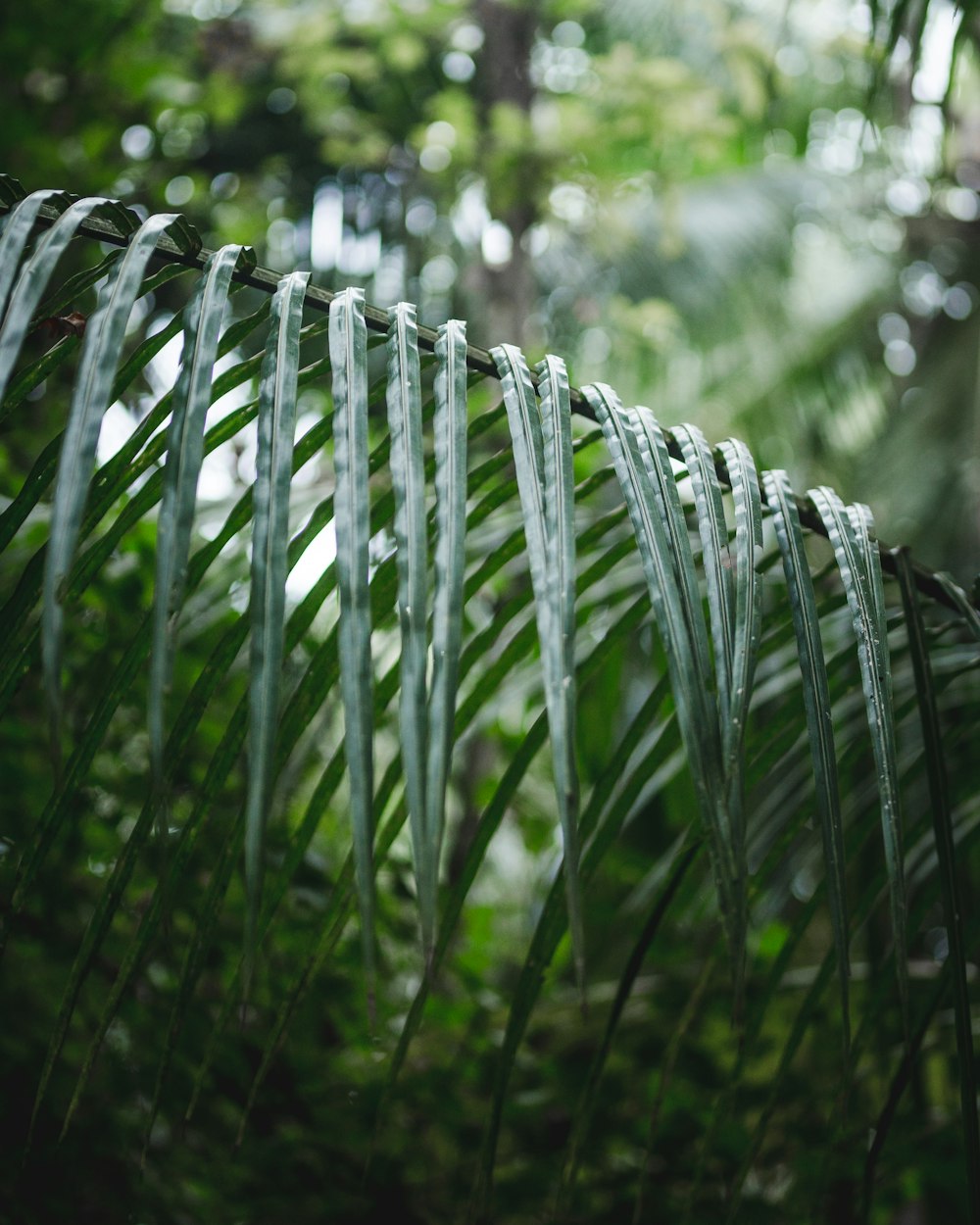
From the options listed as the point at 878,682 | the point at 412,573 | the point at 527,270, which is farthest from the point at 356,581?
the point at 527,270

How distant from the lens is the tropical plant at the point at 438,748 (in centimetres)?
33

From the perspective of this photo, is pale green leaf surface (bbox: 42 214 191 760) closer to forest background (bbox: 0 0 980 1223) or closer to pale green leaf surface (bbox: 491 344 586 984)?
pale green leaf surface (bbox: 491 344 586 984)

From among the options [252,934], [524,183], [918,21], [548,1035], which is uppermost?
[918,21]

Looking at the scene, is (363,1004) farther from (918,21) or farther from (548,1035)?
(918,21)

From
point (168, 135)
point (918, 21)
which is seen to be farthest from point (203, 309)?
point (168, 135)

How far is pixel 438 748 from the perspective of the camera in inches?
11.8

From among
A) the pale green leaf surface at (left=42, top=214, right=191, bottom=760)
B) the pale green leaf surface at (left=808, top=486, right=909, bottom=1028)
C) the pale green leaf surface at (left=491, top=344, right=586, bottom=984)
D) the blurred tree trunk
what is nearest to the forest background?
the blurred tree trunk

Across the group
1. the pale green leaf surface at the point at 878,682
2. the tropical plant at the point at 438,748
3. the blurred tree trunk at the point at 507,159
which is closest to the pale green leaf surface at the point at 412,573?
the tropical plant at the point at 438,748

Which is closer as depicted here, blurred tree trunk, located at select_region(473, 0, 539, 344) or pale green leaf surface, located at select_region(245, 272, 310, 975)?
pale green leaf surface, located at select_region(245, 272, 310, 975)

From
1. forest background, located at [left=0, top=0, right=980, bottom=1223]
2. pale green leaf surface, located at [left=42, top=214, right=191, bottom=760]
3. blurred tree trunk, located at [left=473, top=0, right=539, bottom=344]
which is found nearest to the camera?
pale green leaf surface, located at [left=42, top=214, right=191, bottom=760]

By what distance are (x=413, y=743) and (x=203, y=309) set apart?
0.19 m

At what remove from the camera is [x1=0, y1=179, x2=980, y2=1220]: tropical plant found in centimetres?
33

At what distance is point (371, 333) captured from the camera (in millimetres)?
495

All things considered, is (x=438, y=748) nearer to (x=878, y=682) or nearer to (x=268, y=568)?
(x=268, y=568)
